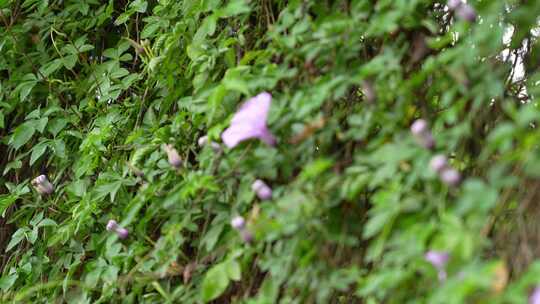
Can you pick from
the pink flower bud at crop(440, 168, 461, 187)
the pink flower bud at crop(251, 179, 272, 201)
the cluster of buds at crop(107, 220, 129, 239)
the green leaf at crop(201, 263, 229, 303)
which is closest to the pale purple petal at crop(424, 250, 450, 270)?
the pink flower bud at crop(440, 168, 461, 187)

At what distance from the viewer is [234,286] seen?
1.79 meters

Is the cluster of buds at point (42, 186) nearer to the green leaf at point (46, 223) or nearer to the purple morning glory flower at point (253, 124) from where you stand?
the green leaf at point (46, 223)

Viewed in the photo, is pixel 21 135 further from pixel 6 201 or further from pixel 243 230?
pixel 243 230

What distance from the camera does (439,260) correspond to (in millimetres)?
1213

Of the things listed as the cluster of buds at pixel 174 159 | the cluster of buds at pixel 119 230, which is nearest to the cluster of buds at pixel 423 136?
the cluster of buds at pixel 174 159

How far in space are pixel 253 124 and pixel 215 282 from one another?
0.97ft

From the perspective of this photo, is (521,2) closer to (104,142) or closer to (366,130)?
(366,130)

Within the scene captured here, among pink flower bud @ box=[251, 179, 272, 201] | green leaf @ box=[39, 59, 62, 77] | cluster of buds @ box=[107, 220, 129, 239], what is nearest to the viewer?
pink flower bud @ box=[251, 179, 272, 201]

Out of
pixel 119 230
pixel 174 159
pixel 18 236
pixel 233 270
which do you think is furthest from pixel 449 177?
pixel 18 236

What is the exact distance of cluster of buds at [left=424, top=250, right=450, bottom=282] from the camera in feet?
3.96

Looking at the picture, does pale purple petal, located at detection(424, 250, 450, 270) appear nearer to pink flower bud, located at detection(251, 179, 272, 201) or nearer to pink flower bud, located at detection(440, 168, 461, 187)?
pink flower bud, located at detection(440, 168, 461, 187)

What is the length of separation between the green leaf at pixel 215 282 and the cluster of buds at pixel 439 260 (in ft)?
1.44

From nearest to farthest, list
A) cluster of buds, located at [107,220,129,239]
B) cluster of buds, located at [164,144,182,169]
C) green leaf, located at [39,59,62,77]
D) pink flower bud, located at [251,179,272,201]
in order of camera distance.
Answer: pink flower bud, located at [251,179,272,201] < cluster of buds, located at [164,144,182,169] < cluster of buds, located at [107,220,129,239] < green leaf, located at [39,59,62,77]

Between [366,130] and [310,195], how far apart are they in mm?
142
